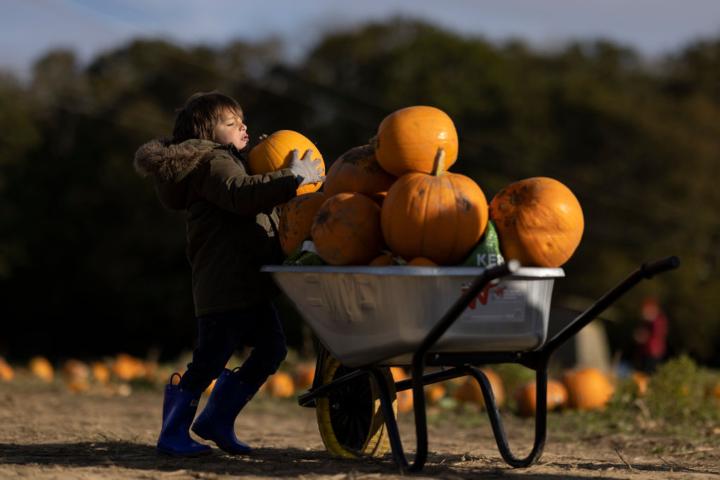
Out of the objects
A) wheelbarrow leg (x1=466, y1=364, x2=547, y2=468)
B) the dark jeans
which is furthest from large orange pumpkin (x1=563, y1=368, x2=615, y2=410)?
the dark jeans

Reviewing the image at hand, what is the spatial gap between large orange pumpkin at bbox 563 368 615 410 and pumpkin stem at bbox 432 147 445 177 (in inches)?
181

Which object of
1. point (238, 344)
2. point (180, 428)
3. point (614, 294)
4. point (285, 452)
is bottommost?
point (285, 452)

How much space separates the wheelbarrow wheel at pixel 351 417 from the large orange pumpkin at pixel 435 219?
91cm

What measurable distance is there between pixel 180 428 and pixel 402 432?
238cm

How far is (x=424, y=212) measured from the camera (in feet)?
12.0

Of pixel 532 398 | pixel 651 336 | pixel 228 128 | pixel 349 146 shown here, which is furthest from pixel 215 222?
pixel 349 146

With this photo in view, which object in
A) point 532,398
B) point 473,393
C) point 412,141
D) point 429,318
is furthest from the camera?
point 473,393

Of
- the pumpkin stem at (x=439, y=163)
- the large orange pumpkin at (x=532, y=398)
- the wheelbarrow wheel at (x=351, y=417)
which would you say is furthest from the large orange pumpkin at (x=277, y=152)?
the large orange pumpkin at (x=532, y=398)

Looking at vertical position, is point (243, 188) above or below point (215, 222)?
above

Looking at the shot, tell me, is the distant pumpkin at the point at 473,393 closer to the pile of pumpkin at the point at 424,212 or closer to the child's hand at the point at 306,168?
the child's hand at the point at 306,168

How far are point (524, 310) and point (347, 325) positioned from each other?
0.64 m

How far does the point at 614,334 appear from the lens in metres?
26.7

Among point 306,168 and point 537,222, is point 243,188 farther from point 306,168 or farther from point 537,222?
point 537,222

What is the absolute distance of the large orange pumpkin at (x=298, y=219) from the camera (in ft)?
13.3
